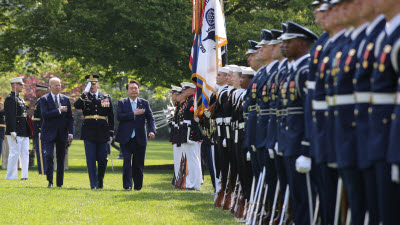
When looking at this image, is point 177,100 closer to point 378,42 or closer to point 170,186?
point 170,186

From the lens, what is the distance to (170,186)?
54.0ft

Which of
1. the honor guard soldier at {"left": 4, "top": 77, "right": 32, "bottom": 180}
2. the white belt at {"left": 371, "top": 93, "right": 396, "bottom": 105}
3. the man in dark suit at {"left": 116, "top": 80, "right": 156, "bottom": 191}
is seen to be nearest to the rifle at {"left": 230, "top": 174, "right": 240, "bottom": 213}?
the man in dark suit at {"left": 116, "top": 80, "right": 156, "bottom": 191}

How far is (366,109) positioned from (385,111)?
0.33m

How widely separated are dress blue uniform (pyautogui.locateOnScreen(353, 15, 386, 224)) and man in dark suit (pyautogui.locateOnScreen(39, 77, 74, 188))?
400 inches

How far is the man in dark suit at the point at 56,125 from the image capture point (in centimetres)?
1437

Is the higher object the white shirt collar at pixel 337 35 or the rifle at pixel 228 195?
the white shirt collar at pixel 337 35

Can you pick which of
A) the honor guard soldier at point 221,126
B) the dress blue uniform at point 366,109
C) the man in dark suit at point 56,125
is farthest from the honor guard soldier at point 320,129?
the man in dark suit at point 56,125

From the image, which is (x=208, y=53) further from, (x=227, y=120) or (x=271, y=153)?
(x=271, y=153)

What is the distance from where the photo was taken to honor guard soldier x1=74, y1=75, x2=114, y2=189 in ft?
46.3

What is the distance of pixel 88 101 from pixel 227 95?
178 inches

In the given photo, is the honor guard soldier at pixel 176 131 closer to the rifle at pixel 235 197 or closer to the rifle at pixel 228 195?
the rifle at pixel 228 195

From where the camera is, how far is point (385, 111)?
15.1 ft

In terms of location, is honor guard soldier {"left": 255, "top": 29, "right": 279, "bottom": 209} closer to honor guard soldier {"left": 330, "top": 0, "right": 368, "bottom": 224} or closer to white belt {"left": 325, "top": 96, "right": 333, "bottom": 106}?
white belt {"left": 325, "top": 96, "right": 333, "bottom": 106}

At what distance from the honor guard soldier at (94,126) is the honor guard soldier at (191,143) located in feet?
5.84
